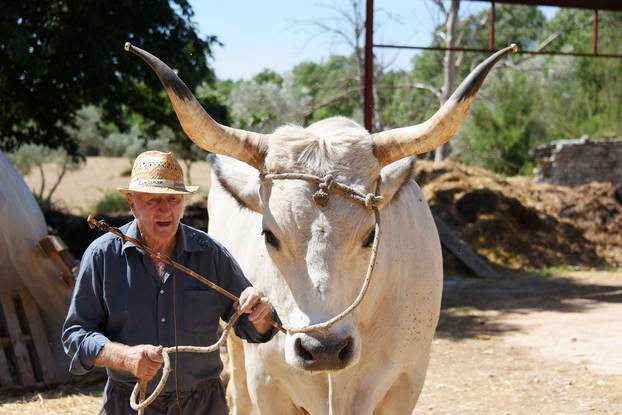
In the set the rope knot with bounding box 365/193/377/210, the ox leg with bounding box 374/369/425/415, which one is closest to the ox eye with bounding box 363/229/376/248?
the rope knot with bounding box 365/193/377/210

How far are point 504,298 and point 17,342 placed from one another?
740 centimetres

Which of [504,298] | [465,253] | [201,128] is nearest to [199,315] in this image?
[201,128]

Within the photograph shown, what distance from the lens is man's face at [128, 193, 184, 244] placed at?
10.6 feet

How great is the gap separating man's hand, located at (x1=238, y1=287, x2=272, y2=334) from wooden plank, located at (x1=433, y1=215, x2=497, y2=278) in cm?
1166

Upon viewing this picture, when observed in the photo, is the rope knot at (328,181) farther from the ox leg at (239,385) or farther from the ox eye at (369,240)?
the ox leg at (239,385)

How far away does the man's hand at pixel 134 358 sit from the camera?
2.88 meters

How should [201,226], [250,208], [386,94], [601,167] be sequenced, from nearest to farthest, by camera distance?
[250,208] < [201,226] < [601,167] < [386,94]

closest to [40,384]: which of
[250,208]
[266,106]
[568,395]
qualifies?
[250,208]

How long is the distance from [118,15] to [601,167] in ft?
43.9

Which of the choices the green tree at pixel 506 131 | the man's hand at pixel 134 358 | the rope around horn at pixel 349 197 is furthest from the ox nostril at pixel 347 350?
the green tree at pixel 506 131

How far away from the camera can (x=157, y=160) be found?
3.27 meters

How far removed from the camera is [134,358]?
288 cm

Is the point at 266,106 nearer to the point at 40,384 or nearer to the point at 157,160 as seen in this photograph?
the point at 40,384

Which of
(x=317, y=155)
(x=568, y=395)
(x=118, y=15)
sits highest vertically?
(x=118, y=15)
